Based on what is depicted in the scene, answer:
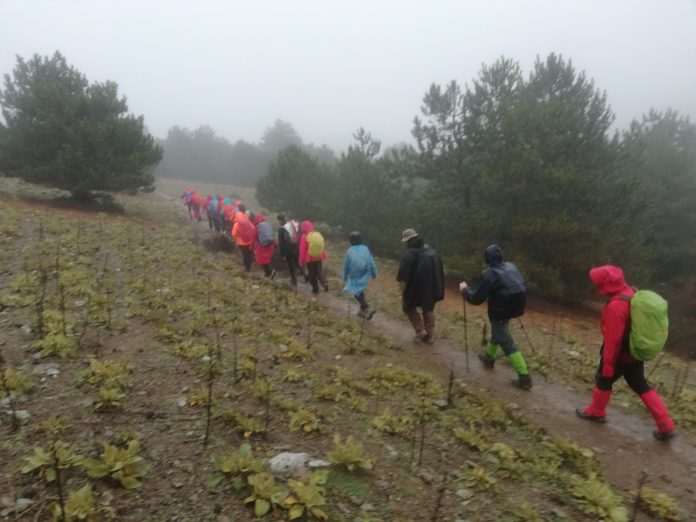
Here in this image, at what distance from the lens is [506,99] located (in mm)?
15312

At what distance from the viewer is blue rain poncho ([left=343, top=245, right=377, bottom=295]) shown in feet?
28.2

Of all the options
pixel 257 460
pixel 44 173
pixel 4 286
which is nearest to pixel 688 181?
pixel 257 460

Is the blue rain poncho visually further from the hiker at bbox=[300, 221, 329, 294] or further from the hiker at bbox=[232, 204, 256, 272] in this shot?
the hiker at bbox=[232, 204, 256, 272]

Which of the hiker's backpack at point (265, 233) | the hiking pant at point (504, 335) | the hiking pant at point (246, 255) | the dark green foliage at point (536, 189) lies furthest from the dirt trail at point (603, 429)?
the dark green foliage at point (536, 189)

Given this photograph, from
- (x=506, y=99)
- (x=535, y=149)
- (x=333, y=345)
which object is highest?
(x=506, y=99)

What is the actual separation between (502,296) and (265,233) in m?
6.80

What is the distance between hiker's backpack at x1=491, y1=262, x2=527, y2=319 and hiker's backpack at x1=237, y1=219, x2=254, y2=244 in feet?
25.0

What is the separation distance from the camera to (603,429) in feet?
16.7

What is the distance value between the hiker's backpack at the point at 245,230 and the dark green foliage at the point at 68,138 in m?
9.01

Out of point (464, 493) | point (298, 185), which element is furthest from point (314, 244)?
point (298, 185)

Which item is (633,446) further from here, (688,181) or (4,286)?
(688,181)

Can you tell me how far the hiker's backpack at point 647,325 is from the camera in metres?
4.37

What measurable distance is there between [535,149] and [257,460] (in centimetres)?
1300

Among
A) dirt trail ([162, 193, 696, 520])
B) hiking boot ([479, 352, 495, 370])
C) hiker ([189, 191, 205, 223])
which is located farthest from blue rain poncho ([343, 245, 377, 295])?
hiker ([189, 191, 205, 223])
